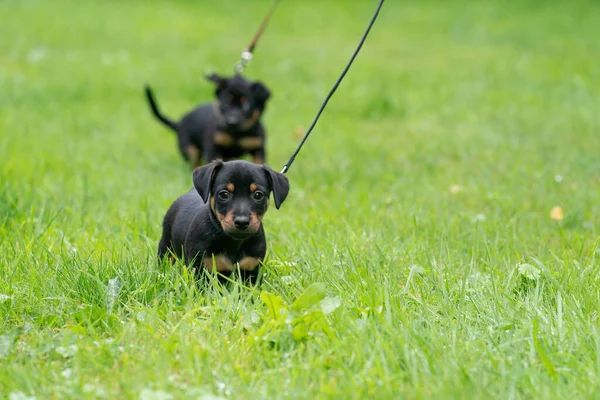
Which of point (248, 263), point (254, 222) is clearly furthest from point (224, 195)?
point (248, 263)

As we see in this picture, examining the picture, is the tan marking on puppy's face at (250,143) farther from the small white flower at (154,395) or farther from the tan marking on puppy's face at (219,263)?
the small white flower at (154,395)

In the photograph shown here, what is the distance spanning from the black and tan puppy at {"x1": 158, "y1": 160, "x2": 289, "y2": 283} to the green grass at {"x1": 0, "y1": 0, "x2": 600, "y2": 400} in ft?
0.38

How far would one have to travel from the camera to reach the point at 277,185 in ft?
11.5

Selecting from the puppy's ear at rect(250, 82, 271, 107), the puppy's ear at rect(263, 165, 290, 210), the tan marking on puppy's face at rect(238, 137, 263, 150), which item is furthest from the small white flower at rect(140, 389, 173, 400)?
the puppy's ear at rect(250, 82, 271, 107)

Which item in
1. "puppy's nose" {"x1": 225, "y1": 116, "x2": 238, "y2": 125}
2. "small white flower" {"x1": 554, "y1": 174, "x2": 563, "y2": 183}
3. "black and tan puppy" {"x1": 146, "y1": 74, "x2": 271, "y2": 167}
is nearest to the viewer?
"small white flower" {"x1": 554, "y1": 174, "x2": 563, "y2": 183}

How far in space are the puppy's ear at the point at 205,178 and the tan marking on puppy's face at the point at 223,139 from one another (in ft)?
8.99

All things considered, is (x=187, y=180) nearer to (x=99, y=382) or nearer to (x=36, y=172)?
(x=36, y=172)

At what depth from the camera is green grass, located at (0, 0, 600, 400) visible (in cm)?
267

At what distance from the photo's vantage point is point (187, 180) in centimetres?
591

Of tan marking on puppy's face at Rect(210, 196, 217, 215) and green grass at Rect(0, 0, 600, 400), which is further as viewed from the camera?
tan marking on puppy's face at Rect(210, 196, 217, 215)

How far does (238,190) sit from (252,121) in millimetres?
2895

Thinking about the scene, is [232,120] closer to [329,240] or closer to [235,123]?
[235,123]

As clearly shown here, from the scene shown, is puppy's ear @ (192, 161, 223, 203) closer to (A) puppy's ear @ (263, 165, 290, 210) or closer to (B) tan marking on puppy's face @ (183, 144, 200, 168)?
(A) puppy's ear @ (263, 165, 290, 210)

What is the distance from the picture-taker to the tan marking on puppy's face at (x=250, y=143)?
624 centimetres
